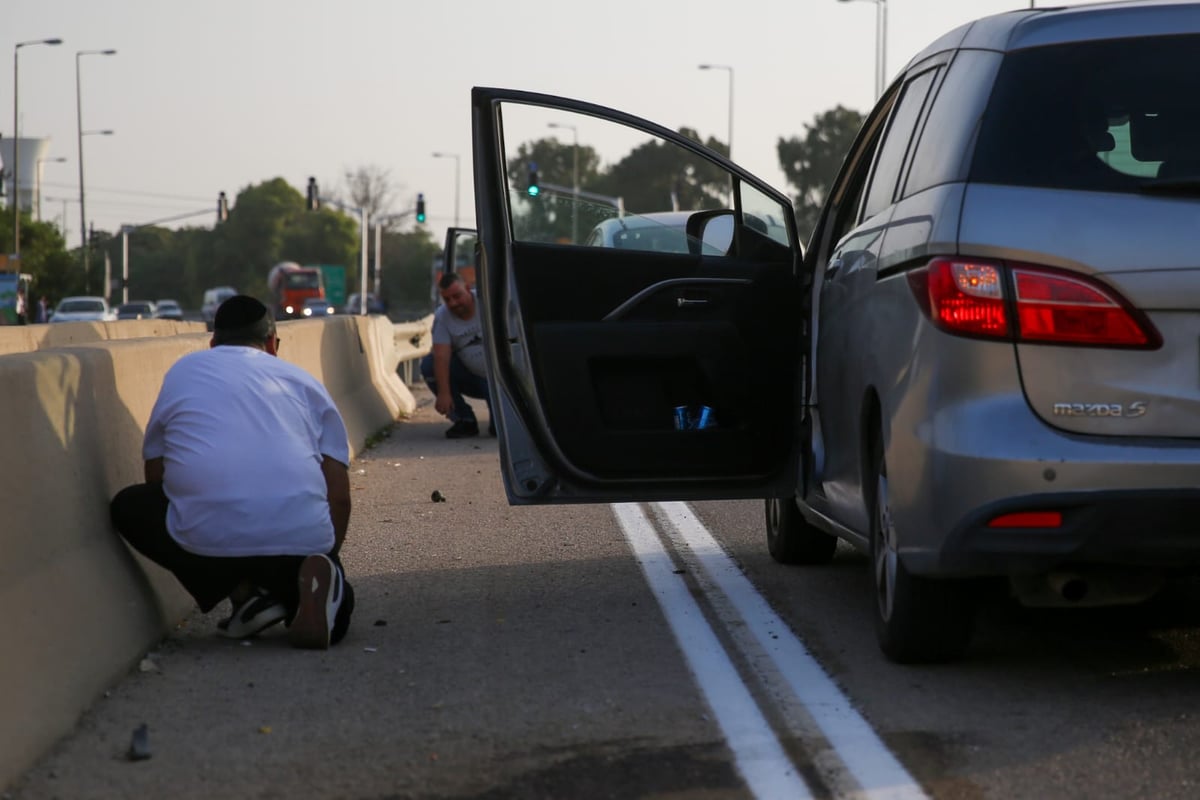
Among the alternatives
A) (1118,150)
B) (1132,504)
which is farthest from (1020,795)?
(1118,150)

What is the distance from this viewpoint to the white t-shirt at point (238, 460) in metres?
6.50

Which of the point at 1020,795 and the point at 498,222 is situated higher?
the point at 498,222

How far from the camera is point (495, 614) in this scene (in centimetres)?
720

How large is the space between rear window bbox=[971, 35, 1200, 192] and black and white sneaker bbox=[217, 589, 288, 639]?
9.22 ft

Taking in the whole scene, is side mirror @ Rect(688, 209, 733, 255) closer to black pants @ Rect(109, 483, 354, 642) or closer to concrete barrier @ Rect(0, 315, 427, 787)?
black pants @ Rect(109, 483, 354, 642)

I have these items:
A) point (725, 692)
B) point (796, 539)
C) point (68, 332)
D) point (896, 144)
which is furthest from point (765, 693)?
point (68, 332)

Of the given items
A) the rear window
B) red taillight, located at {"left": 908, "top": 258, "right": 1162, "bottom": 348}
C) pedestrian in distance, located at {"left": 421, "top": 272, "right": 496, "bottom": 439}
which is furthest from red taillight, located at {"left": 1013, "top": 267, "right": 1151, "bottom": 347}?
pedestrian in distance, located at {"left": 421, "top": 272, "right": 496, "bottom": 439}

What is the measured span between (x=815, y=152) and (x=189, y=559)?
92.3m

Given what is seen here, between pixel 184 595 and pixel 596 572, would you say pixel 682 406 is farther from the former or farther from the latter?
pixel 184 595

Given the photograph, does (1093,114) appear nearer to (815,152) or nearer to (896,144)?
(896,144)

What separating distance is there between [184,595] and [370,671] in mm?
1359

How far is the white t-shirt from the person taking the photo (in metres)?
6.50

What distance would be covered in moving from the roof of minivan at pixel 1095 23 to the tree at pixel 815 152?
300 ft

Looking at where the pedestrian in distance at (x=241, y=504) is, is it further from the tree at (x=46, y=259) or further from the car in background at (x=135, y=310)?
the tree at (x=46, y=259)
